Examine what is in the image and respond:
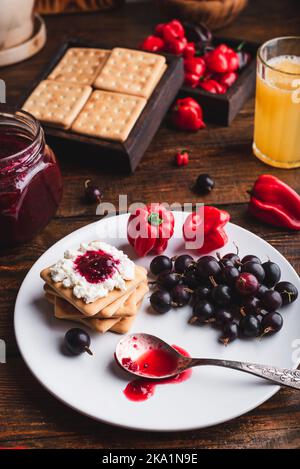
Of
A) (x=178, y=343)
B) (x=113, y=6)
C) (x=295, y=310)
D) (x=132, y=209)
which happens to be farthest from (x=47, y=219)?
(x=113, y=6)

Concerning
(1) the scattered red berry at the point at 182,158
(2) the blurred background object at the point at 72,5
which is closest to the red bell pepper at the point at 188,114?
(1) the scattered red berry at the point at 182,158

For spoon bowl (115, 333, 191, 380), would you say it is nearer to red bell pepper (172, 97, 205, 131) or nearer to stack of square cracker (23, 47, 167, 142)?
stack of square cracker (23, 47, 167, 142)

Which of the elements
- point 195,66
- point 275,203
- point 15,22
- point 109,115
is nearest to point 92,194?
point 109,115

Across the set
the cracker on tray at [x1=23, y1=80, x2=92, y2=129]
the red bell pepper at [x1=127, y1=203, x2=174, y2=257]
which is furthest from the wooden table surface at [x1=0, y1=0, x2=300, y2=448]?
the red bell pepper at [x1=127, y1=203, x2=174, y2=257]

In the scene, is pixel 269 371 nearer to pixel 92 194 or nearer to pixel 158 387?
pixel 158 387

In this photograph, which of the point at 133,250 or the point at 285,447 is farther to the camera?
the point at 133,250

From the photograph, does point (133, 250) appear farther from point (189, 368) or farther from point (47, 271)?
point (189, 368)

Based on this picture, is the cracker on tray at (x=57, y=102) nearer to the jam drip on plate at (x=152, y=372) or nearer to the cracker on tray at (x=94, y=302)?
the cracker on tray at (x=94, y=302)
